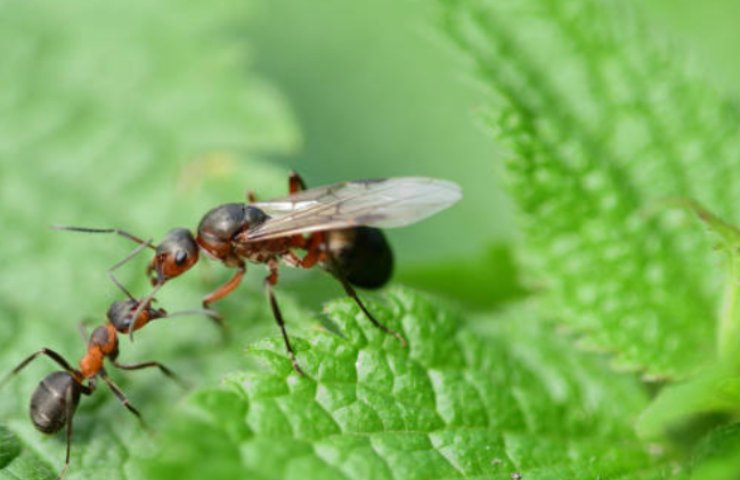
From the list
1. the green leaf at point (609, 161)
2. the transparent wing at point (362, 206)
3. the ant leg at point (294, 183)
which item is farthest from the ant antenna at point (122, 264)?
the green leaf at point (609, 161)

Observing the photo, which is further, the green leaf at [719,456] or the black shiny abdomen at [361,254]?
the black shiny abdomen at [361,254]

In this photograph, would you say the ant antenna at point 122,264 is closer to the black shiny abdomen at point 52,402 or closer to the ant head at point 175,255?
the ant head at point 175,255

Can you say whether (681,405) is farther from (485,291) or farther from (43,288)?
(43,288)

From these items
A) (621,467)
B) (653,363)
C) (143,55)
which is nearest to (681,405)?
(621,467)

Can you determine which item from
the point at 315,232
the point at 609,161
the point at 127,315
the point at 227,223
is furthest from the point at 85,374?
the point at 609,161

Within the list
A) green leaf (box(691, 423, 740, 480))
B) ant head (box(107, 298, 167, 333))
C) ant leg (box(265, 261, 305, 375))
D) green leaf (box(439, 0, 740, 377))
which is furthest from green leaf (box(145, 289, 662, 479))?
ant head (box(107, 298, 167, 333))

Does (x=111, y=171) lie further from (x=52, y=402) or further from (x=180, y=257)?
(x=52, y=402)

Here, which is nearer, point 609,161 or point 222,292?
point 609,161
